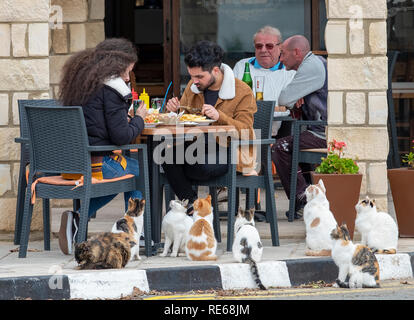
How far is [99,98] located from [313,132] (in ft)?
8.24

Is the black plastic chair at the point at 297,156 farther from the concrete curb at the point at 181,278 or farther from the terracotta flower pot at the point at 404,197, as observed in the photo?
the concrete curb at the point at 181,278

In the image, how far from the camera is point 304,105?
8.78 metres

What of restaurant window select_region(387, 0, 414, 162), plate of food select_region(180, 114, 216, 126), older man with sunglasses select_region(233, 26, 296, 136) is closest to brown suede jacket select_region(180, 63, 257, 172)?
plate of food select_region(180, 114, 216, 126)

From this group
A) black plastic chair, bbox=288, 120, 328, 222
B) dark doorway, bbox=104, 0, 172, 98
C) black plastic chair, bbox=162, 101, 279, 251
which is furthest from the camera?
dark doorway, bbox=104, 0, 172, 98

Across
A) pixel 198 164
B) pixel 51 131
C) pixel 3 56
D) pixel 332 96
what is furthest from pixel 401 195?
pixel 3 56

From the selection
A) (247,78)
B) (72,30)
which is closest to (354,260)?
(247,78)

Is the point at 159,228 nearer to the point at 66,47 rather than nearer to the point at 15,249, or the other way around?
the point at 15,249

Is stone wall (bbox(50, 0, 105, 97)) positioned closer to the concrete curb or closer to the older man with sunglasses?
the older man with sunglasses

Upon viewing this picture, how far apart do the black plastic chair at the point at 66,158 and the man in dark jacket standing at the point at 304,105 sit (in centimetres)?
212

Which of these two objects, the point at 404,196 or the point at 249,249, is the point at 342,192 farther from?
the point at 249,249

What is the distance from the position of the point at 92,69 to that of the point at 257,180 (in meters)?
1.55

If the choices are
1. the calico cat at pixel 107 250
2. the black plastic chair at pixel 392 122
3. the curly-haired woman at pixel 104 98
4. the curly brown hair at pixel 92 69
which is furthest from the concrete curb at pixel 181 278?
the black plastic chair at pixel 392 122

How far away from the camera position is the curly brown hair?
675cm

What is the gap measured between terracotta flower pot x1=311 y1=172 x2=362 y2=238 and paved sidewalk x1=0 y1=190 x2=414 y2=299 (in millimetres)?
395
